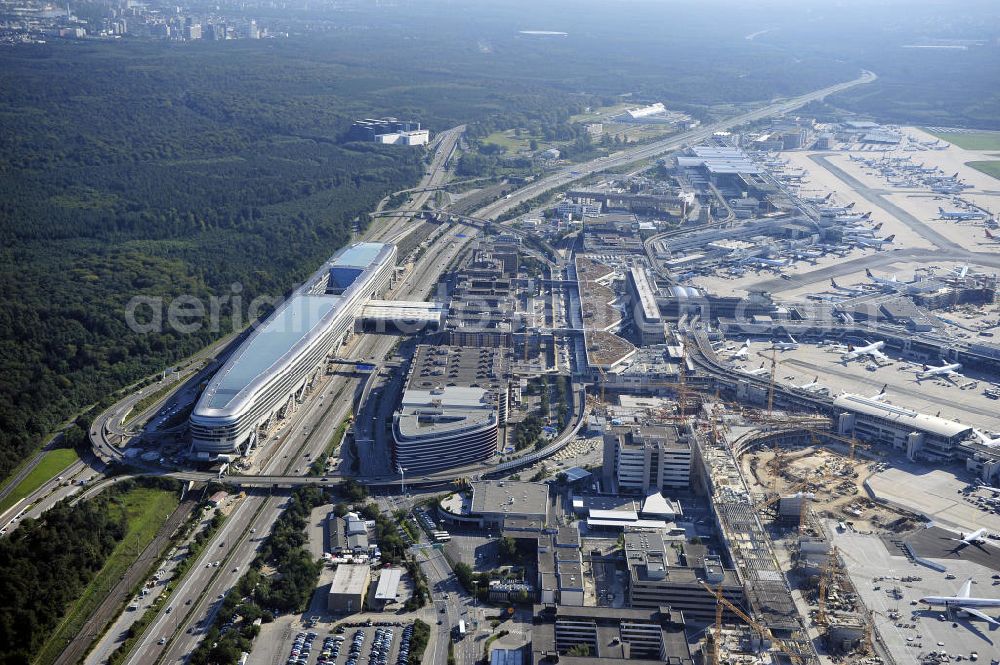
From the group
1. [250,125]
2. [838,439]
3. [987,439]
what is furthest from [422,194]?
[987,439]

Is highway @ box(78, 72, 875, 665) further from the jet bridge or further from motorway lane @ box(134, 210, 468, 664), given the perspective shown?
the jet bridge

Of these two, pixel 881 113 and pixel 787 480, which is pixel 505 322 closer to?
pixel 787 480

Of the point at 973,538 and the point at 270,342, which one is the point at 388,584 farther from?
the point at 973,538

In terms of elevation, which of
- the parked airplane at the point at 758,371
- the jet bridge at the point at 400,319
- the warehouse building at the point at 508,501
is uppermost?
the jet bridge at the point at 400,319

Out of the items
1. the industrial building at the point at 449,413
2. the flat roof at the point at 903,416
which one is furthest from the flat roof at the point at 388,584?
the flat roof at the point at 903,416

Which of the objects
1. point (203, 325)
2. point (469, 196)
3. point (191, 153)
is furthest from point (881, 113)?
point (203, 325)

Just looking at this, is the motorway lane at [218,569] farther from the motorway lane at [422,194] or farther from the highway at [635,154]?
the highway at [635,154]

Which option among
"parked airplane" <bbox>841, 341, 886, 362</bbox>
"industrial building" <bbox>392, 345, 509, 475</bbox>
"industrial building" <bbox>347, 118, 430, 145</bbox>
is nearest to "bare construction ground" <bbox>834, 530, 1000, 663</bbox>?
"industrial building" <bbox>392, 345, 509, 475</bbox>
